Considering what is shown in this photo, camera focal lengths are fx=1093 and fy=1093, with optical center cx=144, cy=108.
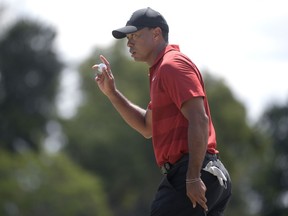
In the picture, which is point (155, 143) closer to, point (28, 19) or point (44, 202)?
point (44, 202)

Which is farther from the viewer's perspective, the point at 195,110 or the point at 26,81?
the point at 26,81

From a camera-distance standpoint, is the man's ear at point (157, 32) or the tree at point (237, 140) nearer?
the man's ear at point (157, 32)

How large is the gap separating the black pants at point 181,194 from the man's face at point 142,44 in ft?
2.98

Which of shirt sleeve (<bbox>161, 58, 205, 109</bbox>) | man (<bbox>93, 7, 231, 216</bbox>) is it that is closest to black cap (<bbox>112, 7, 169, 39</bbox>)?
man (<bbox>93, 7, 231, 216</bbox>)

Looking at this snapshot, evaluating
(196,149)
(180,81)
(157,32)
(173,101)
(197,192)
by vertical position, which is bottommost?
(197,192)

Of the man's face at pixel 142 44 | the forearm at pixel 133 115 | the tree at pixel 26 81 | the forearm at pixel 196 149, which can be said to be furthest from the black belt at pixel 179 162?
the tree at pixel 26 81

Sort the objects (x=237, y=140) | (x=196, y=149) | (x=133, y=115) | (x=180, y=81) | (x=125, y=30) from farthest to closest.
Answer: (x=237, y=140) → (x=133, y=115) → (x=125, y=30) → (x=180, y=81) → (x=196, y=149)

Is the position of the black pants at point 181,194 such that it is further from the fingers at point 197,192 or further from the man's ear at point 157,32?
the man's ear at point 157,32

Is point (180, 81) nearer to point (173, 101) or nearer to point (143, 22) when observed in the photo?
point (173, 101)

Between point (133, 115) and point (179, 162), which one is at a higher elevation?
point (179, 162)

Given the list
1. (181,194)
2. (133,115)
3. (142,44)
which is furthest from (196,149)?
(133,115)

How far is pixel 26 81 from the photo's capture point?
5966 centimetres

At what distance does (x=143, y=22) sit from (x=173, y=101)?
741 millimetres

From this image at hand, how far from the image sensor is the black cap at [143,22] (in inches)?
319
